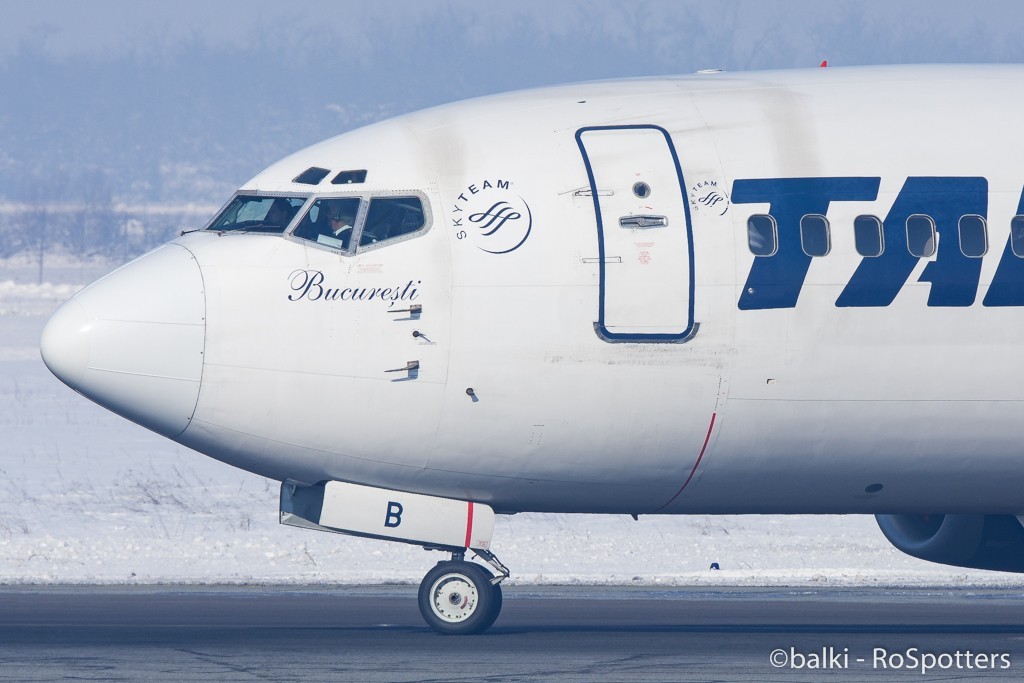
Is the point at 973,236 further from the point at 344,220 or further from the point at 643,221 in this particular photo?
the point at 344,220

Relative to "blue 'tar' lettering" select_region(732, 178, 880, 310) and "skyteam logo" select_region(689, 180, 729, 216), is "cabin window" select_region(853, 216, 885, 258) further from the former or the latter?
"skyteam logo" select_region(689, 180, 729, 216)

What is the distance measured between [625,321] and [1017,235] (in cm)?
353

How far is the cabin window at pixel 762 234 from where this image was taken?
14.5 m

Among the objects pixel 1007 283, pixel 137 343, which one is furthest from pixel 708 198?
pixel 137 343

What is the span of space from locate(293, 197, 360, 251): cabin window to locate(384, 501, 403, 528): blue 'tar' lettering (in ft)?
7.41

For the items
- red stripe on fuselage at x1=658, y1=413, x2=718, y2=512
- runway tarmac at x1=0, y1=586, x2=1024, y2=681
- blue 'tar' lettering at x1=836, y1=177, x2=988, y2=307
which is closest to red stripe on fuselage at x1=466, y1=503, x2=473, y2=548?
runway tarmac at x1=0, y1=586, x2=1024, y2=681

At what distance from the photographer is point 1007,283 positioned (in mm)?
14703

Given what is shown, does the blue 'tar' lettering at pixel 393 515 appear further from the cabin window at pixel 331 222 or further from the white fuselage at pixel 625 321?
the cabin window at pixel 331 222

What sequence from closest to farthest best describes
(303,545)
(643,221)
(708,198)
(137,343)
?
(137,343)
(643,221)
(708,198)
(303,545)

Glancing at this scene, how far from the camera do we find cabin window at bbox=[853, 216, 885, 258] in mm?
14602

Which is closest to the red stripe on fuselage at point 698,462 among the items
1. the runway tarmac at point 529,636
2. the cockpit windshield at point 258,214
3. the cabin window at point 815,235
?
the runway tarmac at point 529,636

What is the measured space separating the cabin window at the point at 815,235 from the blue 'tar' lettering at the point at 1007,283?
57.1 inches

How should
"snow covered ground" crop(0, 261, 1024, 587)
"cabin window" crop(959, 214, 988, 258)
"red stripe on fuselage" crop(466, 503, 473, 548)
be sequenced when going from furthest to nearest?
"snow covered ground" crop(0, 261, 1024, 587) < "red stripe on fuselage" crop(466, 503, 473, 548) < "cabin window" crop(959, 214, 988, 258)

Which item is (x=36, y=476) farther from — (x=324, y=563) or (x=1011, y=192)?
(x=1011, y=192)
